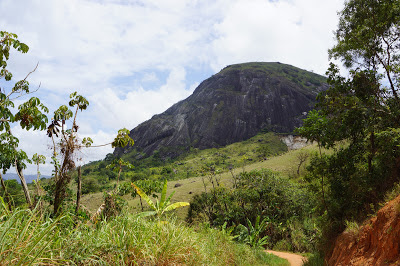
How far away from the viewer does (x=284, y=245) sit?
67.7ft

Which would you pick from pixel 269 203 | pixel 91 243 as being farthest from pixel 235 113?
pixel 91 243

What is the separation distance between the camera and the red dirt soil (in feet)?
16.5

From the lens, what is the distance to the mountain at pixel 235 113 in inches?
5945

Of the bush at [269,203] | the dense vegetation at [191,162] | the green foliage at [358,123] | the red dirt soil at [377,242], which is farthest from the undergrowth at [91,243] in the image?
the dense vegetation at [191,162]

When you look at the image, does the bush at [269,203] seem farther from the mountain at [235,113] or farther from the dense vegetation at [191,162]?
the mountain at [235,113]

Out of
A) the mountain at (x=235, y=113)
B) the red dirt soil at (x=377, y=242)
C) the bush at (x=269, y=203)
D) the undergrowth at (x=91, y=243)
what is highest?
the mountain at (x=235, y=113)

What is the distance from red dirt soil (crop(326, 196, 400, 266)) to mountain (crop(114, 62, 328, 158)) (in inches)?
5461

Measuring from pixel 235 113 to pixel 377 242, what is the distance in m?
159

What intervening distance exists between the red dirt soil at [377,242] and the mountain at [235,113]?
139 metres

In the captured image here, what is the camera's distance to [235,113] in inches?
6403

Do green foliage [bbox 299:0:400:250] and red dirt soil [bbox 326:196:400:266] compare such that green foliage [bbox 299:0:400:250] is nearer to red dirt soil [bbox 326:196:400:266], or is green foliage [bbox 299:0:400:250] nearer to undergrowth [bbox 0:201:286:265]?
red dirt soil [bbox 326:196:400:266]

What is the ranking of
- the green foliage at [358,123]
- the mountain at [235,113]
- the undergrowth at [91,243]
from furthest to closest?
the mountain at [235,113] < the green foliage at [358,123] < the undergrowth at [91,243]

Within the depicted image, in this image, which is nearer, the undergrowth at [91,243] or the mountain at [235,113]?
the undergrowth at [91,243]

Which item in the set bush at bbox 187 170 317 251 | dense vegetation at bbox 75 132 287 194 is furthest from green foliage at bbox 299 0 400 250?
dense vegetation at bbox 75 132 287 194
